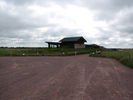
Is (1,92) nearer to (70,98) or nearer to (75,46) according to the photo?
(70,98)

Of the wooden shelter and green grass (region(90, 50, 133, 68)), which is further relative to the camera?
the wooden shelter

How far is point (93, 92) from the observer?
491 cm

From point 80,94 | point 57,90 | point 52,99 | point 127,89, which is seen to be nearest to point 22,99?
point 52,99

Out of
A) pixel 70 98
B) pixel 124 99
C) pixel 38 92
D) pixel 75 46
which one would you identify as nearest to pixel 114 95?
pixel 124 99

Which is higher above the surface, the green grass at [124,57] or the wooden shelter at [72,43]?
the wooden shelter at [72,43]

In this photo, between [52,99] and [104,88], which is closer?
[52,99]

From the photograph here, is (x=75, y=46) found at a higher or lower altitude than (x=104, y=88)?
higher

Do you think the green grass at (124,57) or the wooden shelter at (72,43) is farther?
the wooden shelter at (72,43)

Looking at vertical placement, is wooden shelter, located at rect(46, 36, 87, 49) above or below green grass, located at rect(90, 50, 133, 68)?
above

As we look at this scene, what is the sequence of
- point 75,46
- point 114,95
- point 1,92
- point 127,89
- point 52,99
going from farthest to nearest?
point 75,46 < point 127,89 < point 1,92 < point 114,95 < point 52,99

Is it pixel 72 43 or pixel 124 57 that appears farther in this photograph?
pixel 72 43

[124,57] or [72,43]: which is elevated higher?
[72,43]

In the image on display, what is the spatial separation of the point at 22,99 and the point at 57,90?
56.0 inches

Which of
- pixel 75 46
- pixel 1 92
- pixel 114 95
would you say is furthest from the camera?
pixel 75 46
